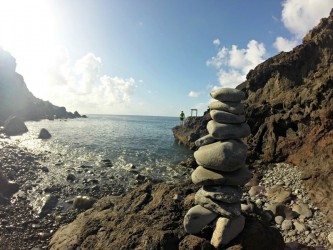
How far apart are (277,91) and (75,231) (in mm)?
29156

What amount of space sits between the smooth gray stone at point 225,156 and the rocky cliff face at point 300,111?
6731mm

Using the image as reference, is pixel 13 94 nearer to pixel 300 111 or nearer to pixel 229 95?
pixel 300 111

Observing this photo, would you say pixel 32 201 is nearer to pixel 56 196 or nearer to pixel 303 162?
pixel 56 196

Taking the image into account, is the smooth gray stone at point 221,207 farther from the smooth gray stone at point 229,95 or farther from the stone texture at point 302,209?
the stone texture at point 302,209

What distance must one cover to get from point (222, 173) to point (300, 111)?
16.4 m

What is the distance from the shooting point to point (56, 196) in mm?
21719

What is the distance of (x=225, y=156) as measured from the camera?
1091cm

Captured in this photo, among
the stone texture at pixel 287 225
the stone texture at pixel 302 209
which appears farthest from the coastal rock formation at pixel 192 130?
the stone texture at pixel 287 225

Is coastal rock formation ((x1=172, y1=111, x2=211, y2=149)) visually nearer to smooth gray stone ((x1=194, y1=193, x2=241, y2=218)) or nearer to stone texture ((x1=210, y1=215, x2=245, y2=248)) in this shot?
smooth gray stone ((x1=194, y1=193, x2=241, y2=218))

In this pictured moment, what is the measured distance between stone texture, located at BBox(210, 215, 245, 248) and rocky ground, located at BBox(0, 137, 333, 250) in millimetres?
383

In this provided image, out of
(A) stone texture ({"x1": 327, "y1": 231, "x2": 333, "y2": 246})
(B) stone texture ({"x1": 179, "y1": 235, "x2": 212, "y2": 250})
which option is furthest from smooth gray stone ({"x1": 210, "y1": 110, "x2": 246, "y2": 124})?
(A) stone texture ({"x1": 327, "y1": 231, "x2": 333, "y2": 246})

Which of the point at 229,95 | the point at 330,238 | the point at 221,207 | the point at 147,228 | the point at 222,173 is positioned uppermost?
the point at 229,95

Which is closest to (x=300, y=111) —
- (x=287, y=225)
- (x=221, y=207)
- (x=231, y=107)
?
(x=287, y=225)

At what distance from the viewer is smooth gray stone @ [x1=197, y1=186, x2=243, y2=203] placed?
35.1 feet
